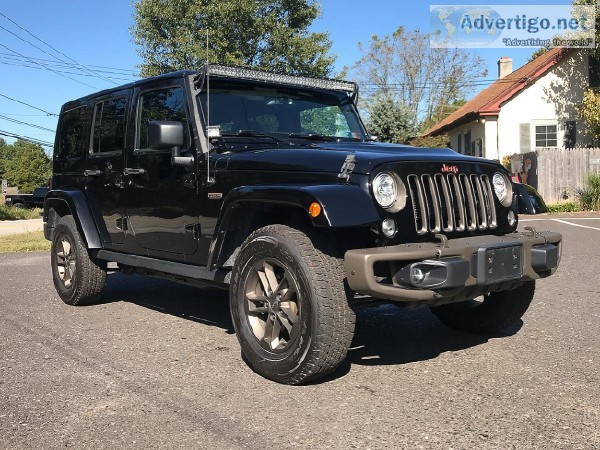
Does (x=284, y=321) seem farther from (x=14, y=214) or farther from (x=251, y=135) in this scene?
(x=14, y=214)

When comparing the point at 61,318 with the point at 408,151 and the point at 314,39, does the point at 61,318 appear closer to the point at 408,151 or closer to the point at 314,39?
the point at 408,151

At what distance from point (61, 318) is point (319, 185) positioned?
337 cm

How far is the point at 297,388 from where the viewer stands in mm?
3725

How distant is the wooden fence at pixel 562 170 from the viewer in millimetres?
20344

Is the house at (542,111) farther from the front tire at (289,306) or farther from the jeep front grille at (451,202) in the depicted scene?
the front tire at (289,306)

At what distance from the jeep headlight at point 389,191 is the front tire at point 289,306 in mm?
433

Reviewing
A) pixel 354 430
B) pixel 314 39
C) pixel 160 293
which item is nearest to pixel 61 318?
pixel 160 293

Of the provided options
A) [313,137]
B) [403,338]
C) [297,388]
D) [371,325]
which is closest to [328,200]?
[297,388]

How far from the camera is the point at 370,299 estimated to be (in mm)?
3838

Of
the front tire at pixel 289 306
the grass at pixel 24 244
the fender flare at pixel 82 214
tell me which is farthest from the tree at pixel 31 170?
the front tire at pixel 289 306

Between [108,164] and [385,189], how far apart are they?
3.06 meters

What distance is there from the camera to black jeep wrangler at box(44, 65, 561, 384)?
138 inches

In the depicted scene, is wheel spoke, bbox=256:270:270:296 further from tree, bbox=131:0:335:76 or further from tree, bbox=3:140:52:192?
tree, bbox=3:140:52:192

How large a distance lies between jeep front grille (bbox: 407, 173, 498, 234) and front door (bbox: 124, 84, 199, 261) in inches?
66.9
